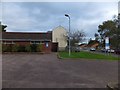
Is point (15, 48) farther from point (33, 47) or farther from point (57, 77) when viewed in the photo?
point (57, 77)

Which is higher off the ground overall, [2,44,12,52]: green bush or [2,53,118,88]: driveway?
[2,44,12,52]: green bush

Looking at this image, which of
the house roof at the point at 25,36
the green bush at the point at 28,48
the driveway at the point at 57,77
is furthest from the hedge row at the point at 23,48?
the driveway at the point at 57,77

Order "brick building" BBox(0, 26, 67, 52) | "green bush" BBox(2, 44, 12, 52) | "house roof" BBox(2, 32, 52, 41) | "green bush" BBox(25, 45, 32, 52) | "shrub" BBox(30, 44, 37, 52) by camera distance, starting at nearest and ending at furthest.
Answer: "green bush" BBox(25, 45, 32, 52) → "shrub" BBox(30, 44, 37, 52) → "green bush" BBox(2, 44, 12, 52) → "brick building" BBox(0, 26, 67, 52) → "house roof" BBox(2, 32, 52, 41)

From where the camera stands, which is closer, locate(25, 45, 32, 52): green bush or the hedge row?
locate(25, 45, 32, 52): green bush

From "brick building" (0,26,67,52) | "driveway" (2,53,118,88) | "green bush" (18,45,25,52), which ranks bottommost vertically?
"driveway" (2,53,118,88)

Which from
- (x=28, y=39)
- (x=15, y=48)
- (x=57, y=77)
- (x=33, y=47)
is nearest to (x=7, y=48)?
(x=15, y=48)

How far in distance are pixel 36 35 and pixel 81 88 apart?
57.7 m

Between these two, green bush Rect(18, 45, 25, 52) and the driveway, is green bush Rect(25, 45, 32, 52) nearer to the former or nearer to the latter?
green bush Rect(18, 45, 25, 52)

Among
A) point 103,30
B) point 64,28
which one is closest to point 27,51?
point 64,28

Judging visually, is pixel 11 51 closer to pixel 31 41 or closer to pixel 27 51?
pixel 27 51

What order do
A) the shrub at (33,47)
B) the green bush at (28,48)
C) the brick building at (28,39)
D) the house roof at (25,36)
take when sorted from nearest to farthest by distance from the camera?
1. the green bush at (28,48)
2. the shrub at (33,47)
3. the brick building at (28,39)
4. the house roof at (25,36)

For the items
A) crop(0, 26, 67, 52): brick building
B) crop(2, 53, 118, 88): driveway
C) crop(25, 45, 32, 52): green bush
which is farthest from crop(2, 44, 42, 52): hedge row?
crop(2, 53, 118, 88): driveway

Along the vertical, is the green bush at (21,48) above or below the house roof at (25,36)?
below

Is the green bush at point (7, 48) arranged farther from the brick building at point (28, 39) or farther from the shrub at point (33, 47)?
the shrub at point (33, 47)
